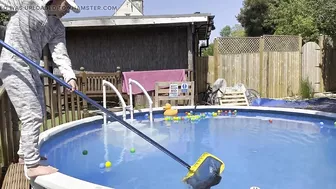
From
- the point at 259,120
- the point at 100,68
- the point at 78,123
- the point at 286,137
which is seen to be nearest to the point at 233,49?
the point at 259,120

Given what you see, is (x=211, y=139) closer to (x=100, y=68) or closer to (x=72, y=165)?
(x=72, y=165)

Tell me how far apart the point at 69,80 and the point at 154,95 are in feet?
19.9

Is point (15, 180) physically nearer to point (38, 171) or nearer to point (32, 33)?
point (38, 171)

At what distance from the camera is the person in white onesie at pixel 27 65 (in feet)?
7.81

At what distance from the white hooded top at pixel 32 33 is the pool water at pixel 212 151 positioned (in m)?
1.67

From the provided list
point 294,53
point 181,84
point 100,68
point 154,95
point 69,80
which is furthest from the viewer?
point 294,53

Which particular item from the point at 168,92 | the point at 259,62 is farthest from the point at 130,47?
the point at 259,62

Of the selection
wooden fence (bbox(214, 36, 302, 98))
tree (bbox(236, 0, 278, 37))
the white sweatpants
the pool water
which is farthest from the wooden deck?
tree (bbox(236, 0, 278, 37))

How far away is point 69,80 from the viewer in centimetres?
254

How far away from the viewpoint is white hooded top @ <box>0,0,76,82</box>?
2387 millimetres

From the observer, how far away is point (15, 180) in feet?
9.07

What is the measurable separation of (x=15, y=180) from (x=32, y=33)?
1.25 meters

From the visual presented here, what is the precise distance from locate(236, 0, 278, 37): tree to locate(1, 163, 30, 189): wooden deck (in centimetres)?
2277

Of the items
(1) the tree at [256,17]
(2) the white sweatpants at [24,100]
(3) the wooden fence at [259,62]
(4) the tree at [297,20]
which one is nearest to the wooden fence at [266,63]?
(3) the wooden fence at [259,62]
